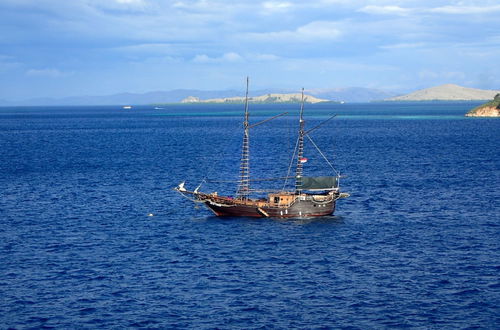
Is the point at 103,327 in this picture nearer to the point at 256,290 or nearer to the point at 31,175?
the point at 256,290

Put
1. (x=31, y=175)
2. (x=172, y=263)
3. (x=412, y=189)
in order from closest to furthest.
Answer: (x=172, y=263) < (x=412, y=189) < (x=31, y=175)

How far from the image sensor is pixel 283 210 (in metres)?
82.6

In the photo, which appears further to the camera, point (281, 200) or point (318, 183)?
point (318, 183)

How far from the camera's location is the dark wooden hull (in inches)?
3255

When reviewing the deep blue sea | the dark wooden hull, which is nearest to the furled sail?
the dark wooden hull

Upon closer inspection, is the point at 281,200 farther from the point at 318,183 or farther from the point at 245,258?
the point at 245,258

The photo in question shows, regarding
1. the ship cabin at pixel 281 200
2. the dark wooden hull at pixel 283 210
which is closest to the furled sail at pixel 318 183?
the dark wooden hull at pixel 283 210

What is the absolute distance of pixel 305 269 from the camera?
201ft

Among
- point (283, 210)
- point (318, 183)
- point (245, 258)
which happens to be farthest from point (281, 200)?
point (245, 258)

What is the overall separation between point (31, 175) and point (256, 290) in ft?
274

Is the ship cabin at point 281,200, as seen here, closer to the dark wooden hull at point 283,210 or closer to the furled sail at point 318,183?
the dark wooden hull at point 283,210

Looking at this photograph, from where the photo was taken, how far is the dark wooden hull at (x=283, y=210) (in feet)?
271

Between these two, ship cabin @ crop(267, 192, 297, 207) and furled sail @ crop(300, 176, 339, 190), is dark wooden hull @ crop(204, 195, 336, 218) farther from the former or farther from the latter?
furled sail @ crop(300, 176, 339, 190)

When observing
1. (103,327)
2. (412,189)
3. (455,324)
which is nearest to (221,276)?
(103,327)
